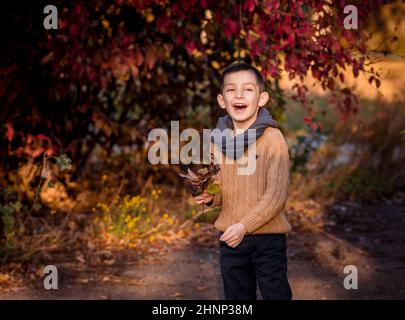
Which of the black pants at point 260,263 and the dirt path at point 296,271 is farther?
the dirt path at point 296,271

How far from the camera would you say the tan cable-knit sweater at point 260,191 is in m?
3.34

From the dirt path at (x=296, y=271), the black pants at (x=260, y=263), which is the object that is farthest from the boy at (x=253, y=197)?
the dirt path at (x=296, y=271)

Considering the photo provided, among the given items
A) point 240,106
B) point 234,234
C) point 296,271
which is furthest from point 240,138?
point 296,271

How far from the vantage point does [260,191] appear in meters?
3.45

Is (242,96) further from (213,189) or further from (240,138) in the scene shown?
(213,189)

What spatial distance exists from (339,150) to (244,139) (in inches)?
220

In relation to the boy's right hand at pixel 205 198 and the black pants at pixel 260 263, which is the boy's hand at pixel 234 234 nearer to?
the black pants at pixel 260 263

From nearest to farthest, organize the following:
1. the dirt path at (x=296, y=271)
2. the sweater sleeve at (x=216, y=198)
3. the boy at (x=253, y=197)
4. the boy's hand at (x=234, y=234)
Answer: the boy's hand at (x=234, y=234) → the boy at (x=253, y=197) → the sweater sleeve at (x=216, y=198) → the dirt path at (x=296, y=271)

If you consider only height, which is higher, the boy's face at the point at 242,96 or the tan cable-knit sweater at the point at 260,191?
the boy's face at the point at 242,96

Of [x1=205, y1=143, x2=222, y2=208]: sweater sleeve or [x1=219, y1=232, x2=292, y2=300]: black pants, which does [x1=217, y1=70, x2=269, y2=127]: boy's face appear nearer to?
[x1=205, y1=143, x2=222, y2=208]: sweater sleeve

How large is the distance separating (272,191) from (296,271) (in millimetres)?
2229

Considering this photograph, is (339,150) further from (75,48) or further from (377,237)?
(75,48)

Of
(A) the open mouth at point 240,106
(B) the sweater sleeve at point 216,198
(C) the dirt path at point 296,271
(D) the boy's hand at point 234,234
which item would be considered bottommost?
(C) the dirt path at point 296,271

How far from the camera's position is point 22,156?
661 centimetres
